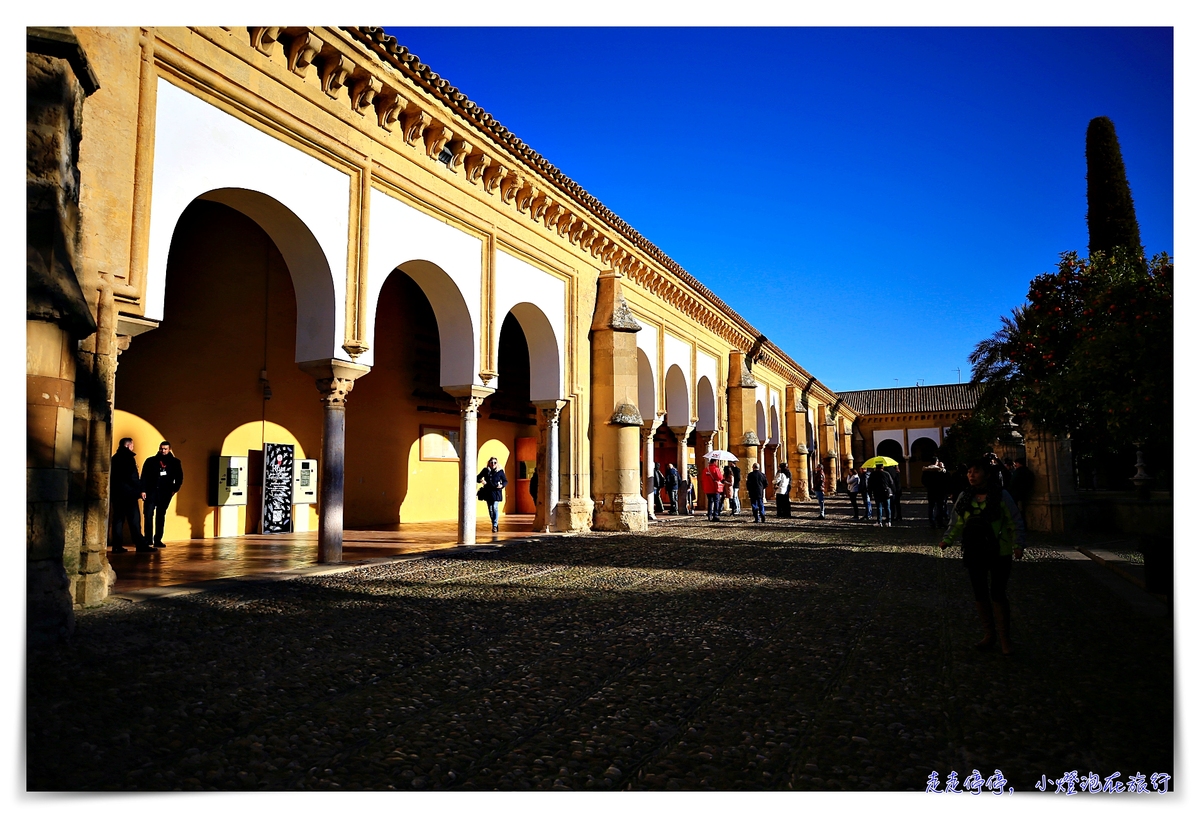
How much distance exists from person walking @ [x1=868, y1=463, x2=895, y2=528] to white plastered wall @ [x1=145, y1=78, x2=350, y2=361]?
41.1ft

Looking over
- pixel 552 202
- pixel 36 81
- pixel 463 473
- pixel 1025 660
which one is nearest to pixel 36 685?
pixel 36 81

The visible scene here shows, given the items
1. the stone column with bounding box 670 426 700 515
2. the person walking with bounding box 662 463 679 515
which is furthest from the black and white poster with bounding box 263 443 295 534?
the person walking with bounding box 662 463 679 515

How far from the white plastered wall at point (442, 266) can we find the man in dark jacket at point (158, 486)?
3.72m

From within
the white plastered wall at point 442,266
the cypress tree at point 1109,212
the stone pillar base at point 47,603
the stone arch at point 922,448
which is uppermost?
the cypress tree at point 1109,212

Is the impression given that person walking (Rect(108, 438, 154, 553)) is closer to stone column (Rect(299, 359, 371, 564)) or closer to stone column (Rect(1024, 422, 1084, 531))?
stone column (Rect(299, 359, 371, 564))

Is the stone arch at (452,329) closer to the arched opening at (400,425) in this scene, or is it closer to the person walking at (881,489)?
the arched opening at (400,425)

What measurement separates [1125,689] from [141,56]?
360 inches

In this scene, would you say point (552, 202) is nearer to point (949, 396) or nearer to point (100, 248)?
point (100, 248)

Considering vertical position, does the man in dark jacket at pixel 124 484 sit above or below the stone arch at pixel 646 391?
below

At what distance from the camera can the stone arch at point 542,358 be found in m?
14.5

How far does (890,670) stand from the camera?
4.52 meters

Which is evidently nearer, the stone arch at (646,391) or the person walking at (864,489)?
the person walking at (864,489)

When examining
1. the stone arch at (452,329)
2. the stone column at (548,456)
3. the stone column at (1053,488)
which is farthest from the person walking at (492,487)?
the stone column at (1053,488)

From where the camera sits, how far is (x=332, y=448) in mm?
9562
